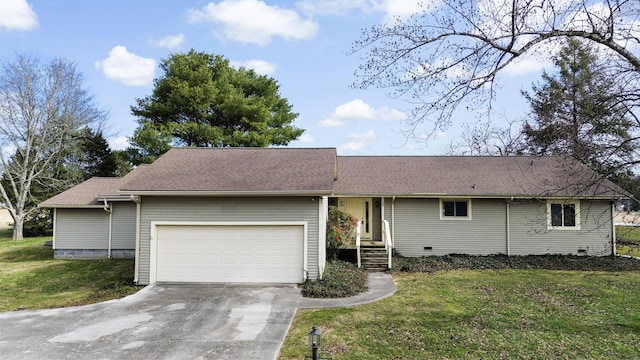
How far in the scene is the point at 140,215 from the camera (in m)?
10.5

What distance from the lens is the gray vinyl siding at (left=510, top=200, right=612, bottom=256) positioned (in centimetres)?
1441

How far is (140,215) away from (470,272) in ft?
34.1

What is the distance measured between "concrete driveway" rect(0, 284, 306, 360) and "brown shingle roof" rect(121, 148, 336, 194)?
270 centimetres

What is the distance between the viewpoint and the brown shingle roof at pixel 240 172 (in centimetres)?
1028

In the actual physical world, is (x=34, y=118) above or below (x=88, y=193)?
above

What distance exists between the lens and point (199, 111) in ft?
89.2

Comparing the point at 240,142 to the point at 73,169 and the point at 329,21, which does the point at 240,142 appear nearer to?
the point at 73,169

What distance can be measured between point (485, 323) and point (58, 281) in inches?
476

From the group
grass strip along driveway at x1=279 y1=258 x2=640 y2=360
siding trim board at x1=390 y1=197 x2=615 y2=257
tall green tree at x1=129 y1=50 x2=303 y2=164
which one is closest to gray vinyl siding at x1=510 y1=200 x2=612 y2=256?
siding trim board at x1=390 y1=197 x2=615 y2=257

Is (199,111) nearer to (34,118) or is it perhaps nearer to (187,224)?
(34,118)

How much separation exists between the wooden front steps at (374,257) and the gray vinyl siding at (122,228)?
29.8 feet

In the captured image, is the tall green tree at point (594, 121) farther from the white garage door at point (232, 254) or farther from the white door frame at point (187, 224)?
the white garage door at point (232, 254)

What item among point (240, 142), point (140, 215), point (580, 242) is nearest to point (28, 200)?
point (240, 142)

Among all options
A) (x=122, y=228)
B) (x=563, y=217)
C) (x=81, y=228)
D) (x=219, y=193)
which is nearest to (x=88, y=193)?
(x=81, y=228)
